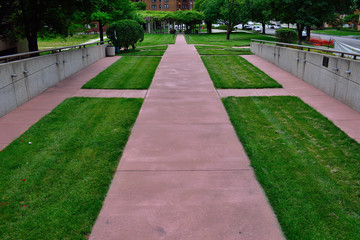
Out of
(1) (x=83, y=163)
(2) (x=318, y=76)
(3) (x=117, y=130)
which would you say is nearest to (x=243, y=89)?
(2) (x=318, y=76)

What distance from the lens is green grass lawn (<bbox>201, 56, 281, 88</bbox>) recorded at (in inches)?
494

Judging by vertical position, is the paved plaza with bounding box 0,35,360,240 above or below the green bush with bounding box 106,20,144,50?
below

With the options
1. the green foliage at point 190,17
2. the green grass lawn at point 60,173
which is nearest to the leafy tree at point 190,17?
the green foliage at point 190,17

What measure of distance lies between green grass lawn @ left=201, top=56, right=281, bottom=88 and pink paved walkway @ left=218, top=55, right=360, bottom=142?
0.56 metres

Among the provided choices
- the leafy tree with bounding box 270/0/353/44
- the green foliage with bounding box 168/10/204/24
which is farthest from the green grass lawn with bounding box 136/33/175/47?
the green foliage with bounding box 168/10/204/24

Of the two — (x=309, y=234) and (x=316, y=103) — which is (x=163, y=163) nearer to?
(x=309, y=234)

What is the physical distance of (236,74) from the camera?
48.6 feet

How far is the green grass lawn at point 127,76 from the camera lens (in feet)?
41.5

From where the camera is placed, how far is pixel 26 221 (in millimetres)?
4059

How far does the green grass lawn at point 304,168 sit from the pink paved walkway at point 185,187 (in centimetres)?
24

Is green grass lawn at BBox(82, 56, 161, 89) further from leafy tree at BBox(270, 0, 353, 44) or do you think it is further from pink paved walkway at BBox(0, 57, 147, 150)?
leafy tree at BBox(270, 0, 353, 44)

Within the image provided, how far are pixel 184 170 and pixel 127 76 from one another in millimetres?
9937

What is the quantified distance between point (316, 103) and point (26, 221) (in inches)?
340

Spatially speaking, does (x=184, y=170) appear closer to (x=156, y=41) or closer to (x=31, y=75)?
(x=31, y=75)
